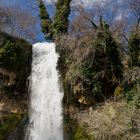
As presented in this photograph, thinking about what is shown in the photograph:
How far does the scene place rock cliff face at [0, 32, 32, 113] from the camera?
78.1 ft

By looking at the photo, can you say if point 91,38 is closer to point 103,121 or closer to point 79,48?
point 79,48

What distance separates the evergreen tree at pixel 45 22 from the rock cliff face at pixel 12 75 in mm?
2318

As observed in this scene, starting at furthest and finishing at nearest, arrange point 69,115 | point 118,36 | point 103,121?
1. point 118,36
2. point 69,115
3. point 103,121

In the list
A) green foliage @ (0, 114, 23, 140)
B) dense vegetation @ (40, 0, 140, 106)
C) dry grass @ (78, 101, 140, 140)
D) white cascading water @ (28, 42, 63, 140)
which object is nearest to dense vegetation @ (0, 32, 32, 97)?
white cascading water @ (28, 42, 63, 140)

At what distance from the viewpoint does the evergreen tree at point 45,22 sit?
26500 mm

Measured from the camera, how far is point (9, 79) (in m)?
24.2

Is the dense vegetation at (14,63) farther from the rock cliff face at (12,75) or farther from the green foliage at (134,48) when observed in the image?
the green foliage at (134,48)

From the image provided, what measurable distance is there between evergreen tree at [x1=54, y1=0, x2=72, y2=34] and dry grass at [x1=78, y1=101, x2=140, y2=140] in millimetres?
5869

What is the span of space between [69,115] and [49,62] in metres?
3.61

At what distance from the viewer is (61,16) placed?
26438 mm

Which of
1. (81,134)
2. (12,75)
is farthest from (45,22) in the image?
(81,134)

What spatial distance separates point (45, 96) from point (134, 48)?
553 centimetres

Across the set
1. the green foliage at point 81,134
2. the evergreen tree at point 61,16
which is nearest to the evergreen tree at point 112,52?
the evergreen tree at point 61,16

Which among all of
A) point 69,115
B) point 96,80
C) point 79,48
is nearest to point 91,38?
point 79,48
